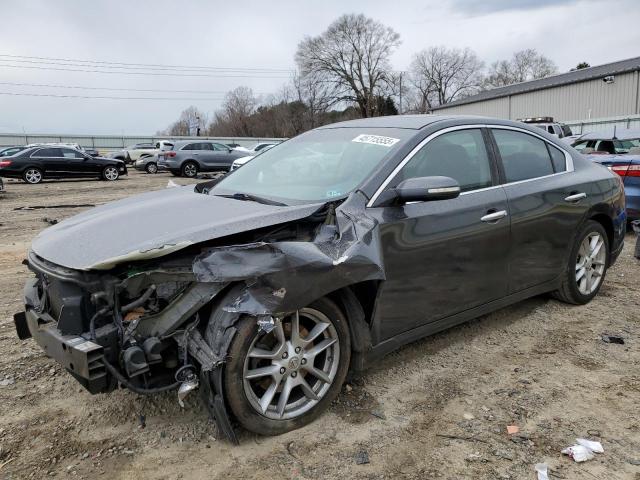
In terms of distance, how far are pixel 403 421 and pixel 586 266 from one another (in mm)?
2682

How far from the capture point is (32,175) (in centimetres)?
1994

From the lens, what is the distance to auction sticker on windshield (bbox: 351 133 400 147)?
11.3ft

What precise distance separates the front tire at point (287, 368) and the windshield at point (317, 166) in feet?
2.60

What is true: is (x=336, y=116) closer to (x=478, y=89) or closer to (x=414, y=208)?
(x=478, y=89)

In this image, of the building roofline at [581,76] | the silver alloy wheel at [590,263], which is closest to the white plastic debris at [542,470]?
the silver alloy wheel at [590,263]

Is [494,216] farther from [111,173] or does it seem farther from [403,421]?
[111,173]

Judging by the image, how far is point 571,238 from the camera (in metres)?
4.39

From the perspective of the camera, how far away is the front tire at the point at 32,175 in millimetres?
19750

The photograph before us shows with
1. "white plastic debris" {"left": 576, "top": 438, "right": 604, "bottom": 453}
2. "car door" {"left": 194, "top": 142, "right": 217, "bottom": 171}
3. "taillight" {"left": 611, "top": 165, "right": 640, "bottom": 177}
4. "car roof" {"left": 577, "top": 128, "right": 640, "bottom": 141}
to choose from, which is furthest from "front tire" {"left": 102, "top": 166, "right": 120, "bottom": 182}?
"white plastic debris" {"left": 576, "top": 438, "right": 604, "bottom": 453}

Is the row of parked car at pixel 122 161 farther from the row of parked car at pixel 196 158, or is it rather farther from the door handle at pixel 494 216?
the door handle at pixel 494 216

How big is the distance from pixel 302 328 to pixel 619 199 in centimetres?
362

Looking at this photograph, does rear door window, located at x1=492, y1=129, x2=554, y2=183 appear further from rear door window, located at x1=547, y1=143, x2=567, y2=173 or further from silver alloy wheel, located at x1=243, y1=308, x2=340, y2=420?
silver alloy wheel, located at x1=243, y1=308, x2=340, y2=420

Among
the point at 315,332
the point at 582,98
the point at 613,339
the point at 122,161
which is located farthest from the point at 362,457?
the point at 582,98

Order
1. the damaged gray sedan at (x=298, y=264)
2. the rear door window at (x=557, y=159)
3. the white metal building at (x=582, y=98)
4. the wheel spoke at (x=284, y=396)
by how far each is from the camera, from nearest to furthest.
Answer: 1. the damaged gray sedan at (x=298, y=264)
2. the wheel spoke at (x=284, y=396)
3. the rear door window at (x=557, y=159)
4. the white metal building at (x=582, y=98)
